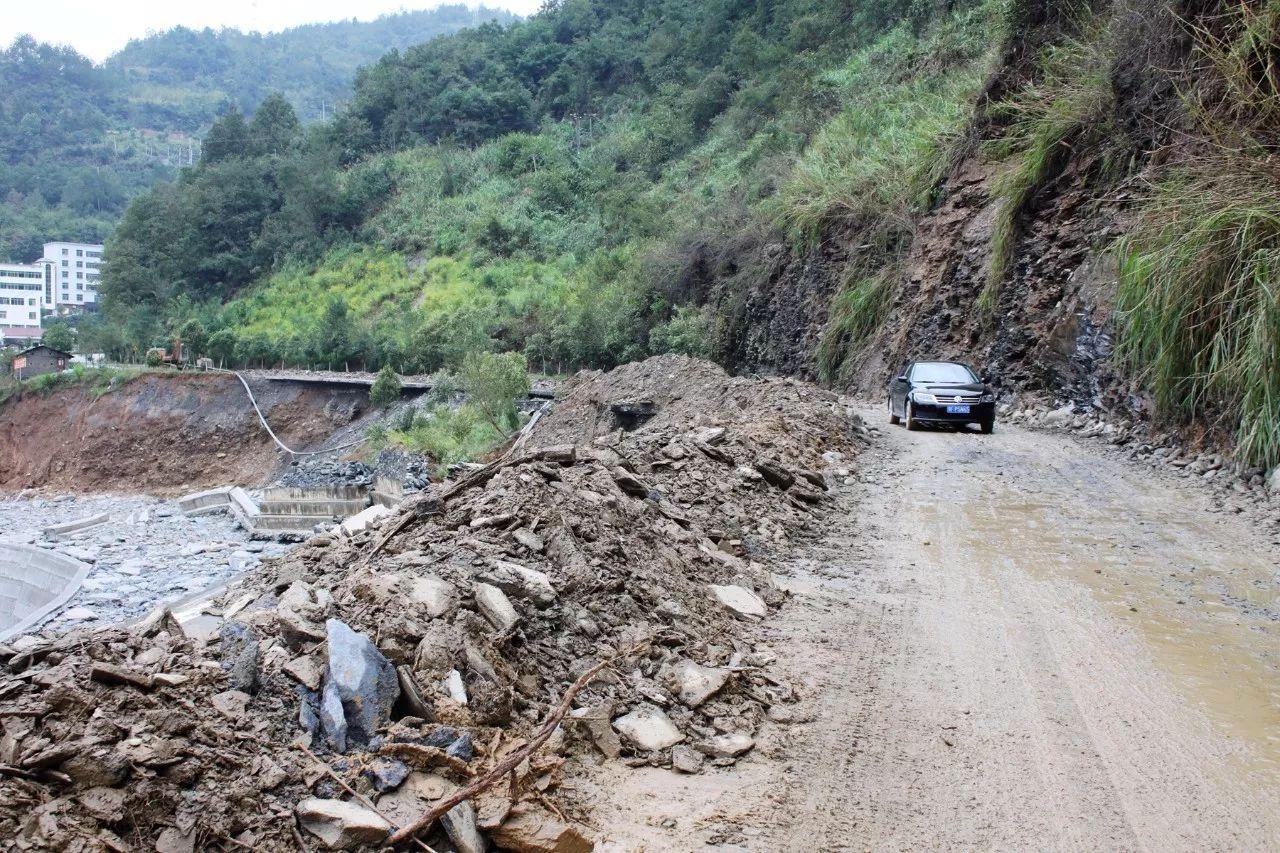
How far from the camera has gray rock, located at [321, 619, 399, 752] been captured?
145 inches

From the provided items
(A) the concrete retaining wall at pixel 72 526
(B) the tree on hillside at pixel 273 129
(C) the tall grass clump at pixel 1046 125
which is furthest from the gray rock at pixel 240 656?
(B) the tree on hillside at pixel 273 129

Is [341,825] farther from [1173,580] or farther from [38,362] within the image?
[38,362]

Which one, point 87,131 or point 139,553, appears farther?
point 87,131

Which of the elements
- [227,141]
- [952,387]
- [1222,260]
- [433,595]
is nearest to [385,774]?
[433,595]

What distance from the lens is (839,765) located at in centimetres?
414

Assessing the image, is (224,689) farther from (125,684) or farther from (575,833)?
(575,833)

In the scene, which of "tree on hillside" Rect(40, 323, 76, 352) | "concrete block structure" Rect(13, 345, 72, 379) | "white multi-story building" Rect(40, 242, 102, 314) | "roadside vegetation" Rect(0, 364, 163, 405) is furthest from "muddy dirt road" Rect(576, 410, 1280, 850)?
"white multi-story building" Rect(40, 242, 102, 314)

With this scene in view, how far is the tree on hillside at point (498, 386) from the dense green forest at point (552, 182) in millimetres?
6284

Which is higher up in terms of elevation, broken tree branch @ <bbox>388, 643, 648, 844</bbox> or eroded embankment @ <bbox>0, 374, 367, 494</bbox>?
broken tree branch @ <bbox>388, 643, 648, 844</bbox>

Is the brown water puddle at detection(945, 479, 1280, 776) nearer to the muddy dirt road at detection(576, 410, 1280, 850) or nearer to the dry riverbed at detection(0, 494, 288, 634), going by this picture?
the muddy dirt road at detection(576, 410, 1280, 850)

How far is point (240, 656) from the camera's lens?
3.79 metres

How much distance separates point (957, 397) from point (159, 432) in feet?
161

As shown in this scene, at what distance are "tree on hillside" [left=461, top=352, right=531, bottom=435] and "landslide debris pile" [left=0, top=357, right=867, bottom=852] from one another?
Answer: 23.1m

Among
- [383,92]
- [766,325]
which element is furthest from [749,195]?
[383,92]
